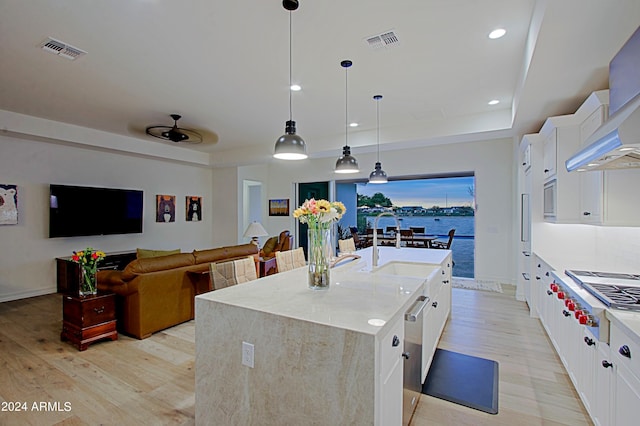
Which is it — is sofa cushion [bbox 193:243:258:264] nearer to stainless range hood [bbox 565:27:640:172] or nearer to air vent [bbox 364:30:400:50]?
air vent [bbox 364:30:400:50]

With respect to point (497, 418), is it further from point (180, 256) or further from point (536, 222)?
point (180, 256)

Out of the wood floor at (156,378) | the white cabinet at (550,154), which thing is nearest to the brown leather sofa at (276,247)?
the wood floor at (156,378)

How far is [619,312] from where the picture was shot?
5.44 ft

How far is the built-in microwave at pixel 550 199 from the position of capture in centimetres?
349

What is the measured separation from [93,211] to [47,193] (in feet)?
2.46

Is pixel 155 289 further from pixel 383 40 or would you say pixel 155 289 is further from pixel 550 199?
pixel 550 199

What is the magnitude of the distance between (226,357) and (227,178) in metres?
7.22

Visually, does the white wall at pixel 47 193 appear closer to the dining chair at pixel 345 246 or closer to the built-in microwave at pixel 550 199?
the dining chair at pixel 345 246

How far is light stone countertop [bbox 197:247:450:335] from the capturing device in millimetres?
1563

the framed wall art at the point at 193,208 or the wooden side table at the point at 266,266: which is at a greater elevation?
the framed wall art at the point at 193,208

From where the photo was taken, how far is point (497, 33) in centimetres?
280

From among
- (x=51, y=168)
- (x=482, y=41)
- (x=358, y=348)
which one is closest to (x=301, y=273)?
(x=358, y=348)

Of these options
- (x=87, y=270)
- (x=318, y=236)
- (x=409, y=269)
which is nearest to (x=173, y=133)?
(x=87, y=270)

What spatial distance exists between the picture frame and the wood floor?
5.10 m
